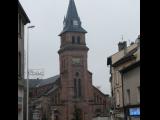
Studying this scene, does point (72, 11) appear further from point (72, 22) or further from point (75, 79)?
point (75, 79)

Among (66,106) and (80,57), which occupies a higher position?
(80,57)

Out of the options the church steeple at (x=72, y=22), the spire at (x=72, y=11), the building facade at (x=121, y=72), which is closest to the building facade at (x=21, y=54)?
the building facade at (x=121, y=72)

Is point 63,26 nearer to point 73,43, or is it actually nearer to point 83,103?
point 73,43

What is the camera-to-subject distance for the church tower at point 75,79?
424 feet

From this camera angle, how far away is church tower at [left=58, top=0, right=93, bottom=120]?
424ft

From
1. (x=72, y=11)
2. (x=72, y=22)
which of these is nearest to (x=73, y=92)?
(x=72, y=22)

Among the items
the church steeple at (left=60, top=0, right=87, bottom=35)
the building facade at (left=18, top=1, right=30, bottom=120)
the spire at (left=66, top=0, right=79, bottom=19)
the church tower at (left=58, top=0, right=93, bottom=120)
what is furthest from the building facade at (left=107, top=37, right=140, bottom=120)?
the spire at (left=66, top=0, right=79, bottom=19)

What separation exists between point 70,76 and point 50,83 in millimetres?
11294

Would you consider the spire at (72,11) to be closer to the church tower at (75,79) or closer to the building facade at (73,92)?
the church tower at (75,79)

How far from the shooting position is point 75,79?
130625mm

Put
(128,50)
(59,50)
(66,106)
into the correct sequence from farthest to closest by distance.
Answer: (59,50), (66,106), (128,50)

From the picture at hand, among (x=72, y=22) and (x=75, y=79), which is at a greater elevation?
(x=72, y=22)
